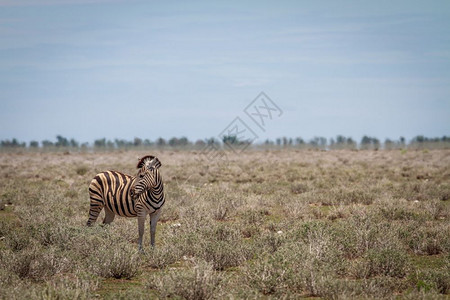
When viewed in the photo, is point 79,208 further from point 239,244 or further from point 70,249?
point 239,244

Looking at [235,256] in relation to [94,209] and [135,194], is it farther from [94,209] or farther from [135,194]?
[94,209]

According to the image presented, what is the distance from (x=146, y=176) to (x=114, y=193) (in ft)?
3.44

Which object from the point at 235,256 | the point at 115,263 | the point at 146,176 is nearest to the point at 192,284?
the point at 115,263

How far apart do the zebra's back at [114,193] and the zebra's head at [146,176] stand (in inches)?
12.6

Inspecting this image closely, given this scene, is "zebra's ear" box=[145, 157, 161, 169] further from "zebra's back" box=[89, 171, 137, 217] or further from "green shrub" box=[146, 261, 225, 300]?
"green shrub" box=[146, 261, 225, 300]

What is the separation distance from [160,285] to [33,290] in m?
1.76

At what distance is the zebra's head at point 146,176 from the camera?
10.2 metres

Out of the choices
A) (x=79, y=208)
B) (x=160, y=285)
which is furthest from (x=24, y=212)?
(x=160, y=285)

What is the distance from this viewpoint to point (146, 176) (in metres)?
10.3

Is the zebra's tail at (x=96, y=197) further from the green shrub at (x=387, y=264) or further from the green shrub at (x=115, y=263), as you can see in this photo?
the green shrub at (x=387, y=264)

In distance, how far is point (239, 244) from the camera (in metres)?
10.3

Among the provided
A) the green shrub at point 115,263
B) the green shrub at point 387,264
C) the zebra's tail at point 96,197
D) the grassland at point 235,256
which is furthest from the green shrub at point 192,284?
the zebra's tail at point 96,197

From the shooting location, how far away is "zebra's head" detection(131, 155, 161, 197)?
10180 millimetres

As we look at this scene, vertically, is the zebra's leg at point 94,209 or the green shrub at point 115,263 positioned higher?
the zebra's leg at point 94,209
